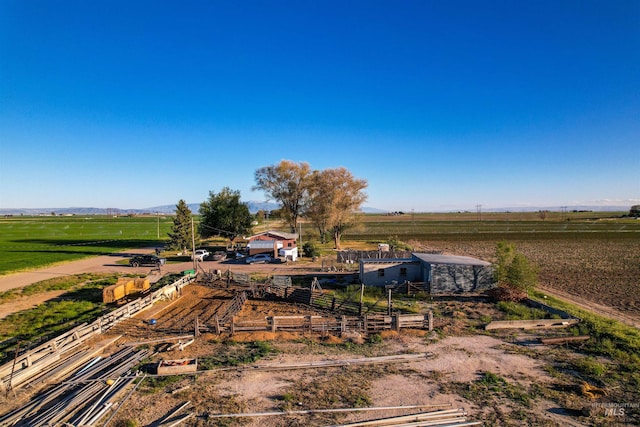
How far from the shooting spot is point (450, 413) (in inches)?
435

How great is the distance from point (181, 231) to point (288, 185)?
21926mm

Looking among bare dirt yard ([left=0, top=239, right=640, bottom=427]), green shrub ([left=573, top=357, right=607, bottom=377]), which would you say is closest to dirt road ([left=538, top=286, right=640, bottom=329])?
bare dirt yard ([left=0, top=239, right=640, bottom=427])

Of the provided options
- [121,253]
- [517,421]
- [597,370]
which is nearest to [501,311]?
[597,370]

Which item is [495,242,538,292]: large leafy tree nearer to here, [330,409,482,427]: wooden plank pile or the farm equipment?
[330,409,482,427]: wooden plank pile

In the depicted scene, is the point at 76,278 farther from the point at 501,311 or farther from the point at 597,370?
the point at 597,370

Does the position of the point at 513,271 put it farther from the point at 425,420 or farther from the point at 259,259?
the point at 259,259

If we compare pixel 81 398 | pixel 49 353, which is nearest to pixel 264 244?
pixel 49 353

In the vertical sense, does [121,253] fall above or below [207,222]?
below

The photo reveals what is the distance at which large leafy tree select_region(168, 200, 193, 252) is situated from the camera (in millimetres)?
51594

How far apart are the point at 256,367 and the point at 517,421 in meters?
9.58

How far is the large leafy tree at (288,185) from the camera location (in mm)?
65438

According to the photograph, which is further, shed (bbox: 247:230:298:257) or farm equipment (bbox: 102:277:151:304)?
shed (bbox: 247:230:298:257)

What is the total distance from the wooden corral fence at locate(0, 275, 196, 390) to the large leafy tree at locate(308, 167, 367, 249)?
4071 centimetres

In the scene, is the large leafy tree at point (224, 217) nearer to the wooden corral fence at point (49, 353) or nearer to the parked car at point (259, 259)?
the parked car at point (259, 259)
